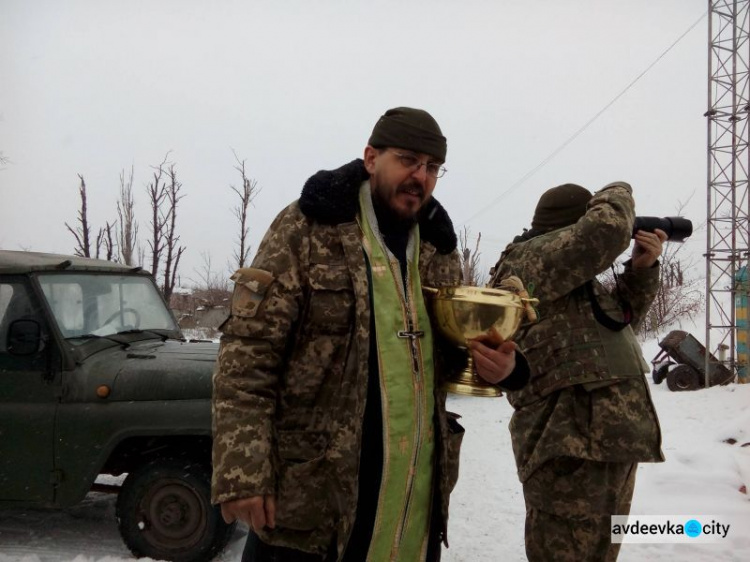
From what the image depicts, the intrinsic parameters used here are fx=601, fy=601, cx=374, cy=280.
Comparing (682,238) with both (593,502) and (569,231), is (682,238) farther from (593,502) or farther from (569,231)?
(593,502)

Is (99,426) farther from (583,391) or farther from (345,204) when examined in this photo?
(583,391)

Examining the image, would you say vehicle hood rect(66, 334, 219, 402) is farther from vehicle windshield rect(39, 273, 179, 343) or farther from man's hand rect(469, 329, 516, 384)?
man's hand rect(469, 329, 516, 384)

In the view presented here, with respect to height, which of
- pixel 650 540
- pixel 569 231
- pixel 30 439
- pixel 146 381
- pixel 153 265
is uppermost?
A: pixel 153 265

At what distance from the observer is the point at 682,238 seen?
262 cm

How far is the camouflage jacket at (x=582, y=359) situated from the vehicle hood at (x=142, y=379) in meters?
2.08

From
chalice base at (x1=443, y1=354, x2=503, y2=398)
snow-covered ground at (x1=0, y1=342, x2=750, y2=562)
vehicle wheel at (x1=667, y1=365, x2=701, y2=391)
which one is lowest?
snow-covered ground at (x1=0, y1=342, x2=750, y2=562)

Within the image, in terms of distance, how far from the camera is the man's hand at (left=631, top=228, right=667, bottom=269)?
249 cm

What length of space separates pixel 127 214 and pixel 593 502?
20269 millimetres

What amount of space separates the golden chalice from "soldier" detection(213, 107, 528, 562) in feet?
0.15

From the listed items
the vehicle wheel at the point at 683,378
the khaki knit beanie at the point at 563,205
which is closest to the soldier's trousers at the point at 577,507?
the khaki knit beanie at the point at 563,205

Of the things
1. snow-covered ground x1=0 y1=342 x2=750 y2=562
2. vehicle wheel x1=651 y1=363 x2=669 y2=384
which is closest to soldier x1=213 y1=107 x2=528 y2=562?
snow-covered ground x1=0 y1=342 x2=750 y2=562

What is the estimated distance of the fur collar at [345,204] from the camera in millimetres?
1752

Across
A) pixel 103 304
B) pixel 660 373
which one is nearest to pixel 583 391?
pixel 103 304

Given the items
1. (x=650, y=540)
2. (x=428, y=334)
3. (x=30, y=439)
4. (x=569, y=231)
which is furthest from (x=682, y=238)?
(x=30, y=439)
